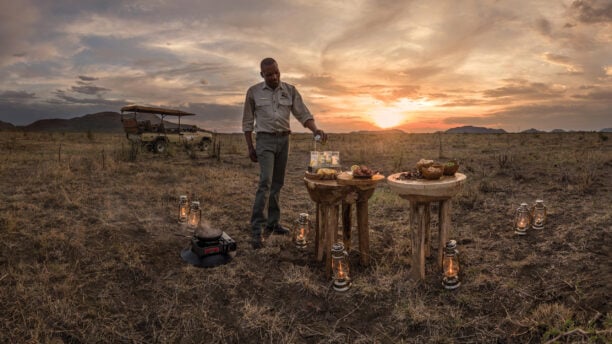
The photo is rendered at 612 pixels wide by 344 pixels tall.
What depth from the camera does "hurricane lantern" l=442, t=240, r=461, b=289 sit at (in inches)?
132

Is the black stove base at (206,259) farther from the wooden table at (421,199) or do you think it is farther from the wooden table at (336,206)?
the wooden table at (421,199)

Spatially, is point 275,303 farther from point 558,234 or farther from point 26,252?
point 558,234

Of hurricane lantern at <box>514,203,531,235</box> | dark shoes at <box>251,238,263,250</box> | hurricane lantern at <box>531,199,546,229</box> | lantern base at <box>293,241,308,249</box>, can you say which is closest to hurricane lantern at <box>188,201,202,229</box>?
dark shoes at <box>251,238,263,250</box>

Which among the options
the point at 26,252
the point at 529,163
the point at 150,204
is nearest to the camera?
the point at 26,252

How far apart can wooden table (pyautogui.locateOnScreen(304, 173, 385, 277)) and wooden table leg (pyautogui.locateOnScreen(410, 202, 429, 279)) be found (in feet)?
1.49

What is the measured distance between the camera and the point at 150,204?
6.50 meters

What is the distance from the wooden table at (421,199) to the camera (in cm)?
321

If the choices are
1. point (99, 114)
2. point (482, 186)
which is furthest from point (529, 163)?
point (99, 114)

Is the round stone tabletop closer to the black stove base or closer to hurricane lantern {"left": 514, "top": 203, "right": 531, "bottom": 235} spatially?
hurricane lantern {"left": 514, "top": 203, "right": 531, "bottom": 235}

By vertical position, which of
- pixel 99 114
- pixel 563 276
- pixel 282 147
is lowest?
pixel 563 276

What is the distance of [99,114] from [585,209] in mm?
221945

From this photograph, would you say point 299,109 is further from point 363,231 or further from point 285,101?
point 363,231

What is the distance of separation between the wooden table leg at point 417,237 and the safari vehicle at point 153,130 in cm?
1412

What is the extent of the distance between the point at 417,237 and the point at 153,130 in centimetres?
1577
